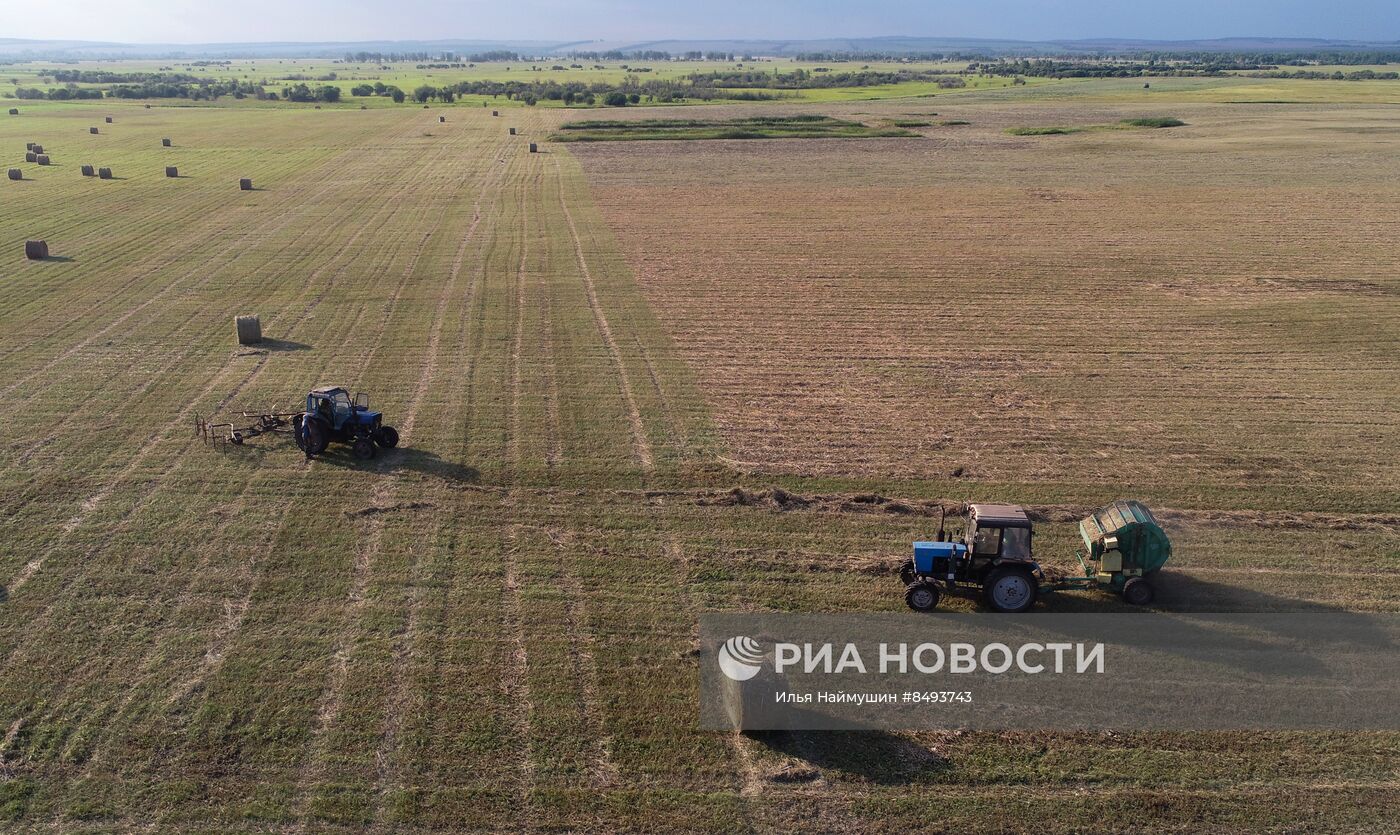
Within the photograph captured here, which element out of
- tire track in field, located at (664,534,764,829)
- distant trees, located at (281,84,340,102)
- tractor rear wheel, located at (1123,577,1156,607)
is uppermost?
distant trees, located at (281,84,340,102)

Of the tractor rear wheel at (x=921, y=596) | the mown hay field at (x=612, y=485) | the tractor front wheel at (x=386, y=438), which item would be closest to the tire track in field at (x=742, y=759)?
the mown hay field at (x=612, y=485)

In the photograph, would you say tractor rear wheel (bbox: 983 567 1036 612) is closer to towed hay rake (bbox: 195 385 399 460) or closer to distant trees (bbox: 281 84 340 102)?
towed hay rake (bbox: 195 385 399 460)

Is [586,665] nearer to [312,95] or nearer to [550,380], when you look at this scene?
[550,380]

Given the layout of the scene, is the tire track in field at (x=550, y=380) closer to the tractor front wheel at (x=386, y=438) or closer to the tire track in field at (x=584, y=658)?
the tire track in field at (x=584, y=658)

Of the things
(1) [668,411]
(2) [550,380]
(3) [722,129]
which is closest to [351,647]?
(1) [668,411]

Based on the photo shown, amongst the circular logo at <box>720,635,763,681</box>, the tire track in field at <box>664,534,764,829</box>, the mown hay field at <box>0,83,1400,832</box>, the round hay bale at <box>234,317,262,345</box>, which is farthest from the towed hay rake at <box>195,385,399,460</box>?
the circular logo at <box>720,635,763,681</box>

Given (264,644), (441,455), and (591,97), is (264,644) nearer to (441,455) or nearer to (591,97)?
(441,455)
